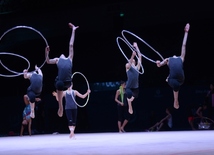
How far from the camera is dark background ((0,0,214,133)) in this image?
60.0 ft

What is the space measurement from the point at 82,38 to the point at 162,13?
484 cm

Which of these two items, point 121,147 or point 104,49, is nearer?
point 121,147

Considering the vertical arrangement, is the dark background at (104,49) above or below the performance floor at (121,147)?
above

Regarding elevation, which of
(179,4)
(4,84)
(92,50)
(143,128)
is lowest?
(143,128)

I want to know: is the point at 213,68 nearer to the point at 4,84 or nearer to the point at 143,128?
the point at 143,128

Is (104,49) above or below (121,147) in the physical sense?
above

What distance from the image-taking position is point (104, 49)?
70.0ft

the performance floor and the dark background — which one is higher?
the dark background

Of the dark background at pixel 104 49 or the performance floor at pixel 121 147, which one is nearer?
the performance floor at pixel 121 147

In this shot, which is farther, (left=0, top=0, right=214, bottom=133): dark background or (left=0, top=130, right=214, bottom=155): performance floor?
(left=0, top=0, right=214, bottom=133): dark background

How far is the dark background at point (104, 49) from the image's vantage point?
60.0 ft

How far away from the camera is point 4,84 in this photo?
22.2 meters

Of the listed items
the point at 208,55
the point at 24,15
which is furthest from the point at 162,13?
the point at 24,15

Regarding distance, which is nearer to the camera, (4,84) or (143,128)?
(143,128)
